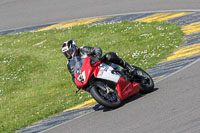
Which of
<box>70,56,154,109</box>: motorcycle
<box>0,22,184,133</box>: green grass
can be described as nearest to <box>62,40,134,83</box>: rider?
<box>70,56,154,109</box>: motorcycle

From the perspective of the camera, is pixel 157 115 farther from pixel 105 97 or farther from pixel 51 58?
pixel 51 58

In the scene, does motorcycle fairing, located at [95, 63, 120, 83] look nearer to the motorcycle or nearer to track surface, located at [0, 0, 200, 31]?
the motorcycle

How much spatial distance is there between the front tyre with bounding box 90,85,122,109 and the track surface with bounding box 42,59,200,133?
162mm

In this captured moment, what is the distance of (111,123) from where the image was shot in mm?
7656

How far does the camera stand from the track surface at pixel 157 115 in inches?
265

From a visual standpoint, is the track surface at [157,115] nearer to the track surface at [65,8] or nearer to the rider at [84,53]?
the rider at [84,53]

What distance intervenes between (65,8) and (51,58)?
231 inches

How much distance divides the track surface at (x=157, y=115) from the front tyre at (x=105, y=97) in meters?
0.16

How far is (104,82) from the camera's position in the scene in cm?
860

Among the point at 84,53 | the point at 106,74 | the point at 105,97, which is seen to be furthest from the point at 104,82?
the point at 84,53

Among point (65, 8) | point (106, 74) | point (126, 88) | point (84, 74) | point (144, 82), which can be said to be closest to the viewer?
point (84, 74)

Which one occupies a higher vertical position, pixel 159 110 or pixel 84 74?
pixel 84 74

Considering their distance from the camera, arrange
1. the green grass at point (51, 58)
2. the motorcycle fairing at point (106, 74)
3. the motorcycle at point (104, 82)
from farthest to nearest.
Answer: the green grass at point (51, 58)
the motorcycle fairing at point (106, 74)
the motorcycle at point (104, 82)

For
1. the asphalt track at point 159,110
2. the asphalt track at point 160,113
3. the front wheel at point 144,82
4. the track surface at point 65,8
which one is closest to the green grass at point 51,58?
the asphalt track at point 159,110
